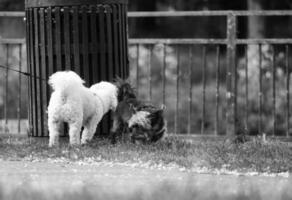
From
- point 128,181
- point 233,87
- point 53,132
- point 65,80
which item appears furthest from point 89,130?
point 128,181

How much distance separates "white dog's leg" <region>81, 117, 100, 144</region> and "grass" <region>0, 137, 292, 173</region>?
0.11m

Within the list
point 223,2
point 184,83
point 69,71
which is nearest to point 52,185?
point 69,71

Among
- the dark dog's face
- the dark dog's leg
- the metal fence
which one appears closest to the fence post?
the metal fence

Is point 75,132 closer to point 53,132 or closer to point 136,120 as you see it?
point 53,132

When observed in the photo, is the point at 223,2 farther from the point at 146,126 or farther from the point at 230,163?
the point at 230,163

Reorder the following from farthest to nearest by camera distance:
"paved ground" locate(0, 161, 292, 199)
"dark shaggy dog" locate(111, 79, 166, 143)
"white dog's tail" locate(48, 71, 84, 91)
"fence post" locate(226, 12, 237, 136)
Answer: "fence post" locate(226, 12, 237, 136)
"dark shaggy dog" locate(111, 79, 166, 143)
"white dog's tail" locate(48, 71, 84, 91)
"paved ground" locate(0, 161, 292, 199)

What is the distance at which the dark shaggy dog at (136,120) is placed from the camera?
10.2 meters

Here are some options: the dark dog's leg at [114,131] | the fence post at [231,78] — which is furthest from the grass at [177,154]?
the fence post at [231,78]

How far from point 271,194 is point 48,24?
434cm

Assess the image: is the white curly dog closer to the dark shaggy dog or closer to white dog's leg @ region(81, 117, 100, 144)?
white dog's leg @ region(81, 117, 100, 144)

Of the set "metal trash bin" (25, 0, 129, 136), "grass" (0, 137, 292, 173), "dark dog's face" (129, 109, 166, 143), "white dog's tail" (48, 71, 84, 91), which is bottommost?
"grass" (0, 137, 292, 173)

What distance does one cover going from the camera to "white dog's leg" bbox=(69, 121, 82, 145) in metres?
9.91

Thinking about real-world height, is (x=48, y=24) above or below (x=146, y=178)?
above

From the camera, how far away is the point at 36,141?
423 inches
